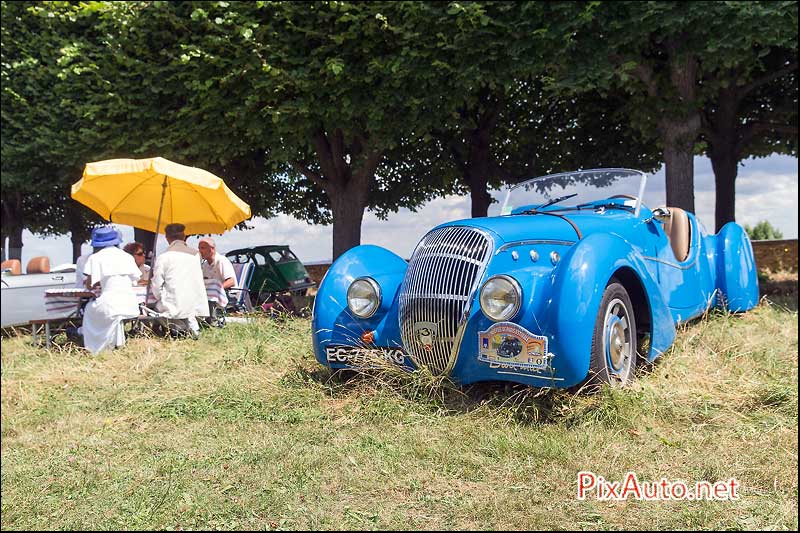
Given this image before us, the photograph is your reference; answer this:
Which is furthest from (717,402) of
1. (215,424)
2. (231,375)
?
(231,375)

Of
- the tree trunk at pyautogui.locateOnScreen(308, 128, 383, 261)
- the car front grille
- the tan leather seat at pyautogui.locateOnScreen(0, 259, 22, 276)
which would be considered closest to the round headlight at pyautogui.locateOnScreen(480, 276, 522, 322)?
the car front grille

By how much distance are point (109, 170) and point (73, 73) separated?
24.7 ft

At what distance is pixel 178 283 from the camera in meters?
7.07

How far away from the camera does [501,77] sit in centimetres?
1023

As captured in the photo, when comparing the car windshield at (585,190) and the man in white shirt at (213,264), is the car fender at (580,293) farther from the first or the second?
the man in white shirt at (213,264)

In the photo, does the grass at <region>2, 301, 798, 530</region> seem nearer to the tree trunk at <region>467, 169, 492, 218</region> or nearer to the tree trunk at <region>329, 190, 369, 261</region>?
the tree trunk at <region>329, 190, 369, 261</region>

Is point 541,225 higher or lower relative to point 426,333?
higher

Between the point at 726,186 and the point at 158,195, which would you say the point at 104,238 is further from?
the point at 726,186

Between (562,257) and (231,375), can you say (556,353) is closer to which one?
(562,257)

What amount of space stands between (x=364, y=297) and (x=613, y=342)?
75.0 inches

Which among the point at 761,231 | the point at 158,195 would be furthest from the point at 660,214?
the point at 761,231

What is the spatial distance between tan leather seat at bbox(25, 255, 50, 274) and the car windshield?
443 cm

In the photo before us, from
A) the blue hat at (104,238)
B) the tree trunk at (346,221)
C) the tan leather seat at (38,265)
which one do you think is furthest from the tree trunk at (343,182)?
the tan leather seat at (38,265)

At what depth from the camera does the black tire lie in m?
3.80
